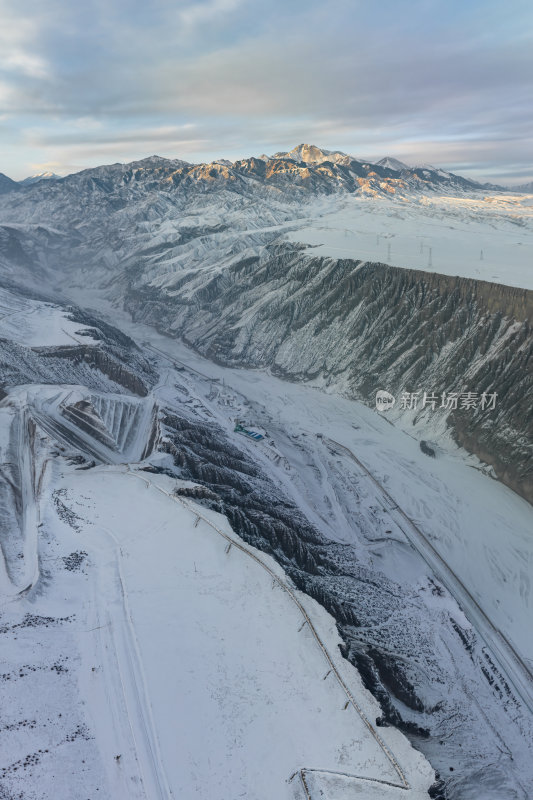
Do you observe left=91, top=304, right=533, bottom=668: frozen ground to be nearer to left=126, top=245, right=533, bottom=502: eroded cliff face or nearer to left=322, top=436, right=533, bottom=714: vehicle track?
left=322, top=436, right=533, bottom=714: vehicle track

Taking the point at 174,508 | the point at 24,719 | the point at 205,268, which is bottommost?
the point at 24,719

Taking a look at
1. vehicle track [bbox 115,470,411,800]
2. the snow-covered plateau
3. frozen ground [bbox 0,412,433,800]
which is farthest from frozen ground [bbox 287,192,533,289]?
frozen ground [bbox 0,412,433,800]

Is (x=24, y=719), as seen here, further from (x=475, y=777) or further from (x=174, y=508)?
(x=475, y=777)

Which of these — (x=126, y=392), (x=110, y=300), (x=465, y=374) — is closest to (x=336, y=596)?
(x=126, y=392)

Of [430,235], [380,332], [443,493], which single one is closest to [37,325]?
[380,332]

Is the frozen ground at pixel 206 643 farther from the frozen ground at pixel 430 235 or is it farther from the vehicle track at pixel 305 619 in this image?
the frozen ground at pixel 430 235

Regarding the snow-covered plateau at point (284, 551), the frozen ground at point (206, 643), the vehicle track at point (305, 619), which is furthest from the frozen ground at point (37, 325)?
the vehicle track at point (305, 619)
